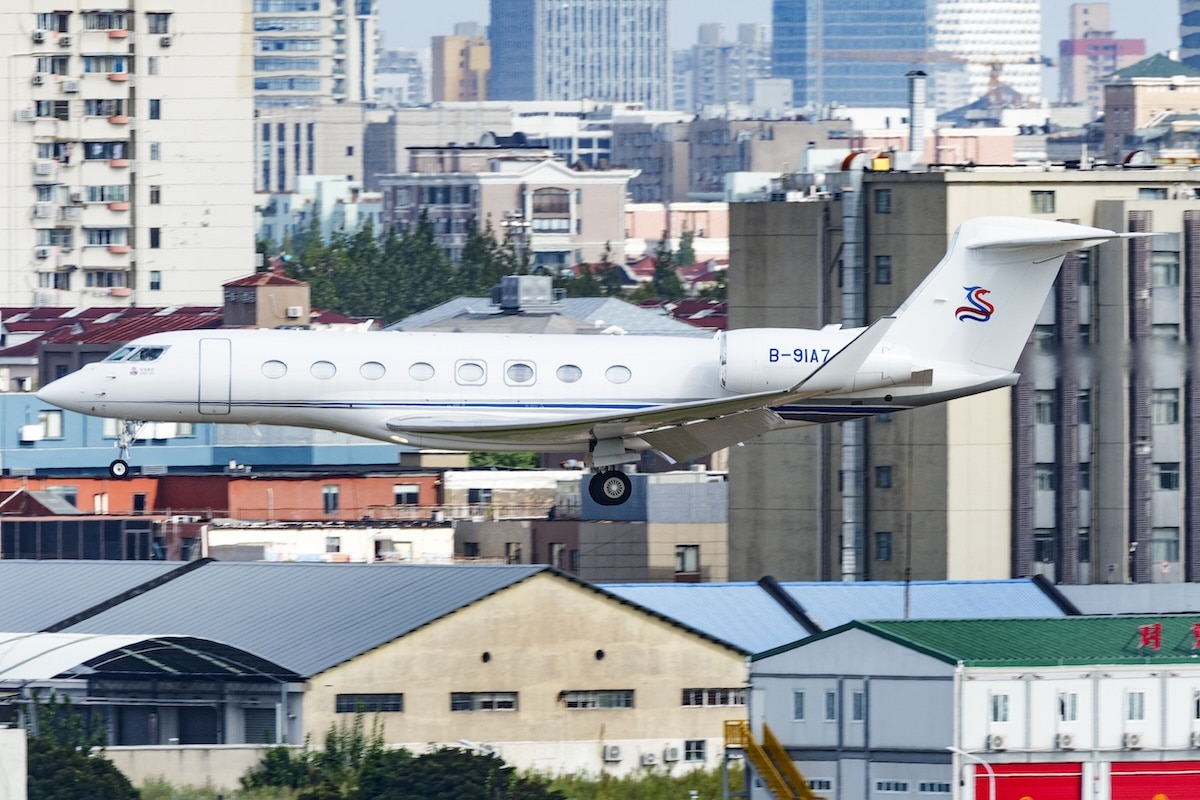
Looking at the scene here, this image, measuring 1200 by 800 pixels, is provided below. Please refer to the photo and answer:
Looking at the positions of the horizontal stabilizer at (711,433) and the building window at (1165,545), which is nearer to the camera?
the horizontal stabilizer at (711,433)

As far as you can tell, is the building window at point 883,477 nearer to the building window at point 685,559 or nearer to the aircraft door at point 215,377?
the building window at point 685,559

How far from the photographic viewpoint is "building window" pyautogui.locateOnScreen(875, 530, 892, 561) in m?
63.0

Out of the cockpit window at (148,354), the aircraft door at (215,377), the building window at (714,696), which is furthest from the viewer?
the building window at (714,696)

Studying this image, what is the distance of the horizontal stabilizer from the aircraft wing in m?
0.02

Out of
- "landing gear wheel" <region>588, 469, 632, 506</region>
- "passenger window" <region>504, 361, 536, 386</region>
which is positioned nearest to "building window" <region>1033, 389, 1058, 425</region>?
"landing gear wheel" <region>588, 469, 632, 506</region>

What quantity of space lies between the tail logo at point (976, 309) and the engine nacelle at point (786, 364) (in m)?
1.79

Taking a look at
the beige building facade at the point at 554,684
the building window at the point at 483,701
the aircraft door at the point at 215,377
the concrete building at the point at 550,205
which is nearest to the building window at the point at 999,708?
the beige building facade at the point at 554,684

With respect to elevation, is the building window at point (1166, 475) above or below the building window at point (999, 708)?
above

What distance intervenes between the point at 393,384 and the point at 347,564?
16143 millimetres

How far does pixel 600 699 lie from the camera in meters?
50.2

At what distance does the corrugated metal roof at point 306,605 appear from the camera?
50.1 metres

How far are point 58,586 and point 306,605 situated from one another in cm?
717

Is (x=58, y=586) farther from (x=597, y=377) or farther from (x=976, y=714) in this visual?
(x=976, y=714)

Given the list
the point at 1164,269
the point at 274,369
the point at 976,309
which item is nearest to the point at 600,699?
the point at 976,309
